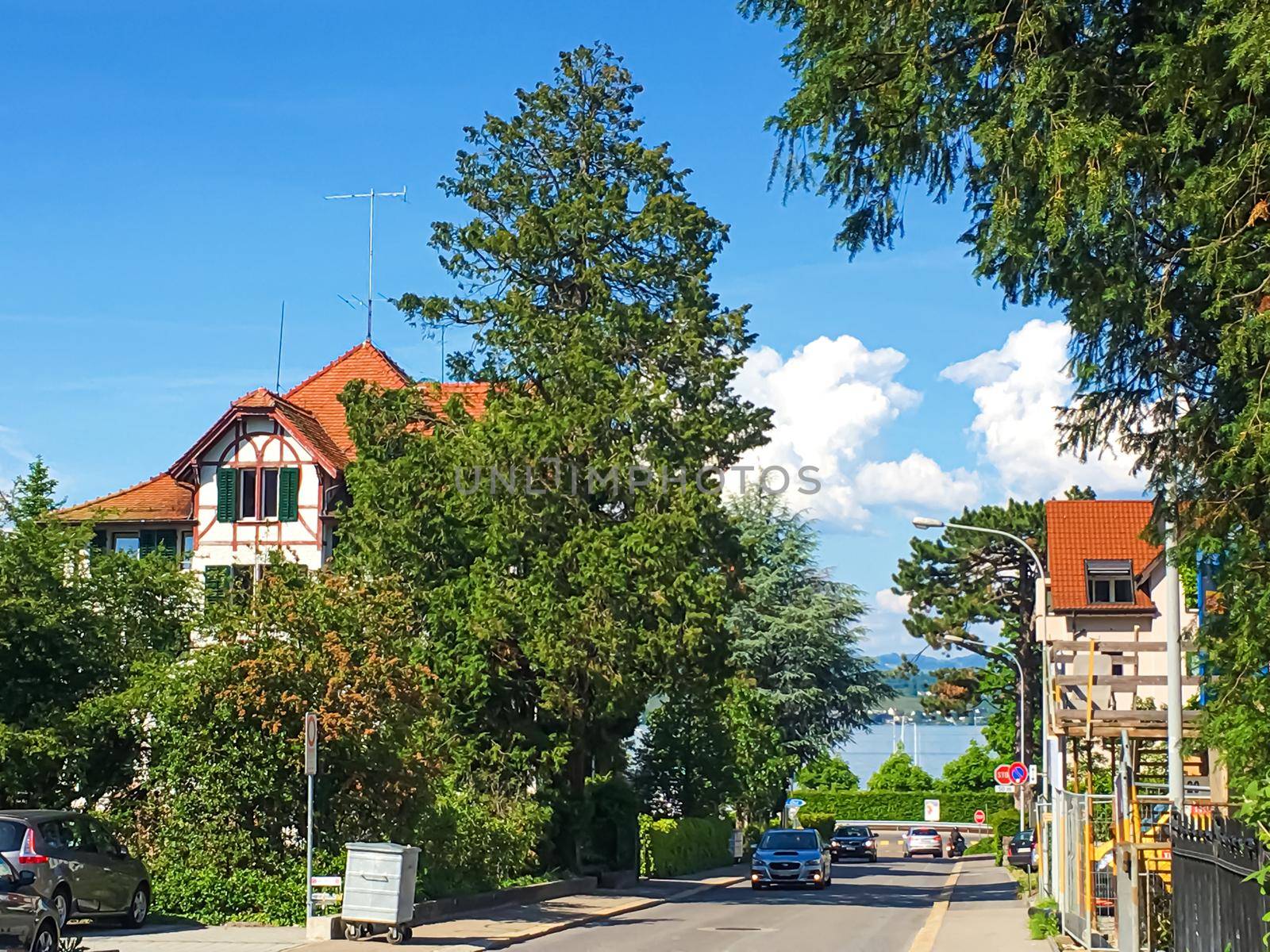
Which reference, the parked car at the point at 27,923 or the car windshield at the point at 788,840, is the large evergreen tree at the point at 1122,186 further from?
the car windshield at the point at 788,840

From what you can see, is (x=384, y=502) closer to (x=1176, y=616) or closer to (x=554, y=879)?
(x=554, y=879)

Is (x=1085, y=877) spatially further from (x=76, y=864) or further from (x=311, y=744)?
(x=76, y=864)

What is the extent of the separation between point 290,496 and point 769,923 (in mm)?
25103

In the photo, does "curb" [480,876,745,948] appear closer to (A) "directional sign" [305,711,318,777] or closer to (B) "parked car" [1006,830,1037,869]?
(A) "directional sign" [305,711,318,777]

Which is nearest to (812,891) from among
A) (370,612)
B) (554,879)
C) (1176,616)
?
(554,879)

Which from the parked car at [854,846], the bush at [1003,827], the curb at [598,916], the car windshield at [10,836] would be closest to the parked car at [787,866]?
the curb at [598,916]

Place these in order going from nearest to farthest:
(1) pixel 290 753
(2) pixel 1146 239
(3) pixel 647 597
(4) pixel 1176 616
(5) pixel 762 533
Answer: (2) pixel 1146 239 < (4) pixel 1176 616 < (1) pixel 290 753 < (3) pixel 647 597 < (5) pixel 762 533

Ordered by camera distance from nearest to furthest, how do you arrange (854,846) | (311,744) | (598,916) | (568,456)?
(311,744)
(598,916)
(568,456)
(854,846)

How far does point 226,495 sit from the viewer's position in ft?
160

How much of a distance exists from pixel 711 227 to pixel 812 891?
16388 millimetres

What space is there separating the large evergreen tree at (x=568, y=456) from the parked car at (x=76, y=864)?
1142cm

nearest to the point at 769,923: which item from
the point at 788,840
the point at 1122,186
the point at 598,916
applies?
the point at 598,916

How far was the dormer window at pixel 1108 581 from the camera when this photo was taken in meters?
67.7

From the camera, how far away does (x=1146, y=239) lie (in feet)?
47.9
